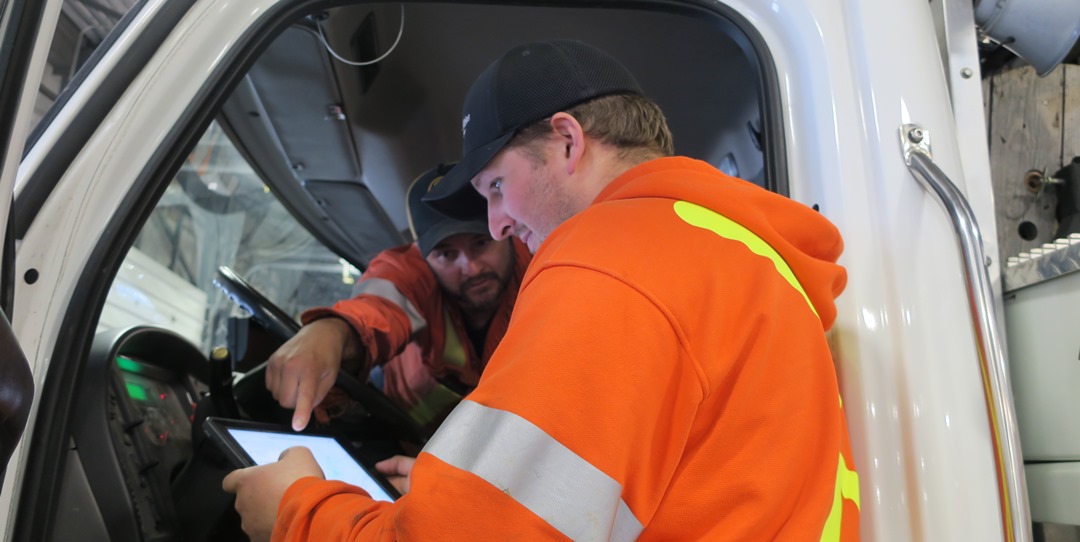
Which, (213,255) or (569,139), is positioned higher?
(213,255)

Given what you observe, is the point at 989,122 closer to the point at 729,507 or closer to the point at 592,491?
the point at 729,507

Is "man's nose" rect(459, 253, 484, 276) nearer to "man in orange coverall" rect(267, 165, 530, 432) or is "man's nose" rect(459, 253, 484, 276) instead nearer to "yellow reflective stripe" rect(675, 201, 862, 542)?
"man in orange coverall" rect(267, 165, 530, 432)

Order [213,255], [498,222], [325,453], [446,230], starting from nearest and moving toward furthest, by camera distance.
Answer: [498,222] < [325,453] < [446,230] < [213,255]

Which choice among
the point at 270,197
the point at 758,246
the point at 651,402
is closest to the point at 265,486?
the point at 651,402

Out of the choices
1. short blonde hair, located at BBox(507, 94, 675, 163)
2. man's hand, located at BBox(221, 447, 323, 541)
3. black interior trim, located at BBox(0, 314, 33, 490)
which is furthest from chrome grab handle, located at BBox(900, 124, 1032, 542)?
black interior trim, located at BBox(0, 314, 33, 490)

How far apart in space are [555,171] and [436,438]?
0.55 m

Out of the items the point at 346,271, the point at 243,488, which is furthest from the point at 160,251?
the point at 243,488

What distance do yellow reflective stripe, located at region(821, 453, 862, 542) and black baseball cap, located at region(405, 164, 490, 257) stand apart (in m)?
1.40

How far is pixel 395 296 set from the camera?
2307 mm

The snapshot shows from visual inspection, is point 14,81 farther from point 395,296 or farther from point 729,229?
point 395,296

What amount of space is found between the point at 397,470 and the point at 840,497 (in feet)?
3.16

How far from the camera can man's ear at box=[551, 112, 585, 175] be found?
4.01 ft

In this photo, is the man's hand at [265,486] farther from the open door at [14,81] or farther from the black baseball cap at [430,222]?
the black baseball cap at [430,222]

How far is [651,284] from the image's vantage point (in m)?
0.82
